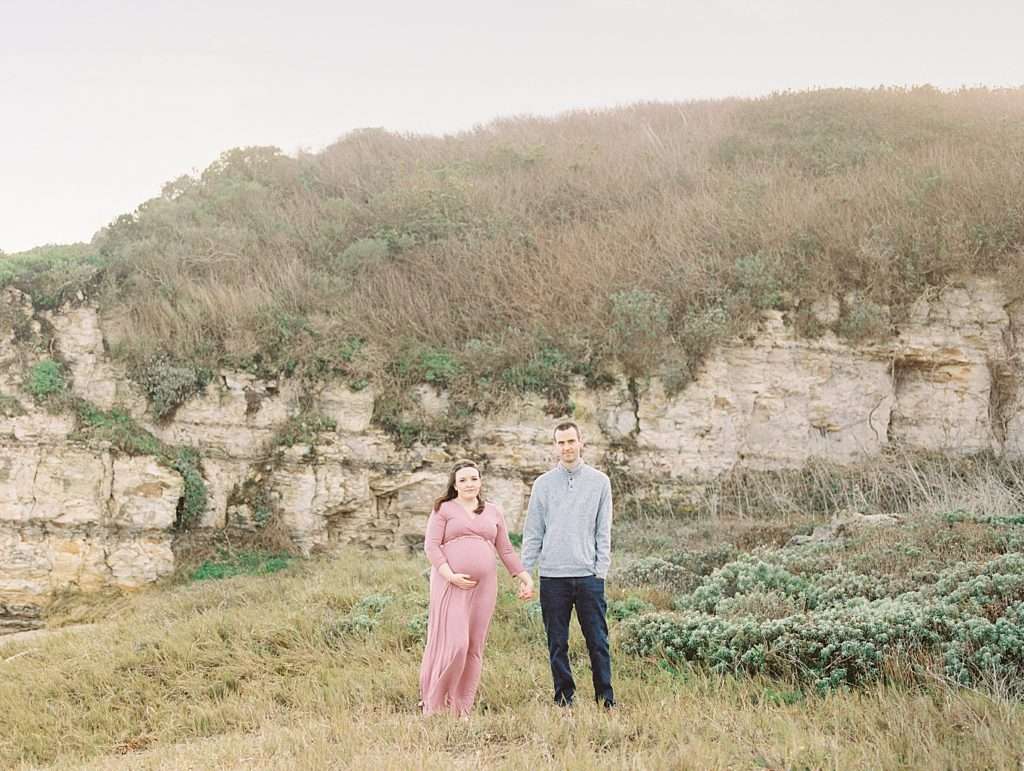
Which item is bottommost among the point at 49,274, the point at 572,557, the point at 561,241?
the point at 572,557

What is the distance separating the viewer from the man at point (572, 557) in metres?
5.14

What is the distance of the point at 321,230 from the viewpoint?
579 inches

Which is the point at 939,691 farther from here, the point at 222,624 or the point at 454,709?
the point at 222,624

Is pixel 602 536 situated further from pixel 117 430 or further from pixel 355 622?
pixel 117 430

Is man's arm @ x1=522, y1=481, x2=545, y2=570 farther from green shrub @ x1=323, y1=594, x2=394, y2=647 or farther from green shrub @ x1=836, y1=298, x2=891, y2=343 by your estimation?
green shrub @ x1=836, y1=298, x2=891, y2=343

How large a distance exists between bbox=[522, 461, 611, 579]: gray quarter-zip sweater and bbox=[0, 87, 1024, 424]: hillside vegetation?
22.5 feet

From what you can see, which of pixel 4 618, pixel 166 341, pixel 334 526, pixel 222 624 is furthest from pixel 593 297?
pixel 4 618

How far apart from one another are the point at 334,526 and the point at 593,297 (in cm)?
532

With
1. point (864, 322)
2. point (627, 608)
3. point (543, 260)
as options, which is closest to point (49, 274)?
point (543, 260)

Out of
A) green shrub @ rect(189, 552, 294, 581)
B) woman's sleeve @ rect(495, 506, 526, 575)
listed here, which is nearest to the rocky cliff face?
green shrub @ rect(189, 552, 294, 581)

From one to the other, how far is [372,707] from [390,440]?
6523 millimetres

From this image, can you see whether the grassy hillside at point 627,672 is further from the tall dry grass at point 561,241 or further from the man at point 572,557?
the tall dry grass at point 561,241

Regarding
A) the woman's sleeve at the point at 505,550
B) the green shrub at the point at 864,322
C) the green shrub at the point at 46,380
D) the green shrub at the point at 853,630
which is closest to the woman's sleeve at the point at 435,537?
the woman's sleeve at the point at 505,550

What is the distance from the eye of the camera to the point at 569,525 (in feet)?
16.9
